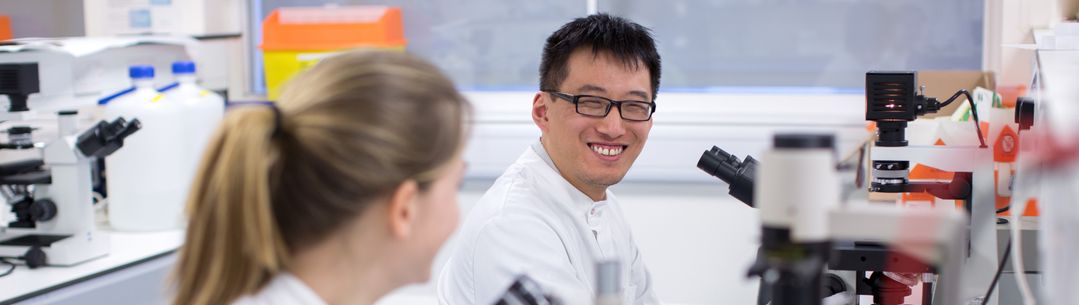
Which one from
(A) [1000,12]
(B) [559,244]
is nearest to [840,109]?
(A) [1000,12]

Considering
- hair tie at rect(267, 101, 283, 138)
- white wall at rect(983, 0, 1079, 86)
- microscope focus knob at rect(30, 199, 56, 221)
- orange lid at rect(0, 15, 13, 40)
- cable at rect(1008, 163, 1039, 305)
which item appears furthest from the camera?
orange lid at rect(0, 15, 13, 40)

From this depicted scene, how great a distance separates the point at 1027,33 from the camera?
8.52 ft

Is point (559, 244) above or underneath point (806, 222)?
underneath

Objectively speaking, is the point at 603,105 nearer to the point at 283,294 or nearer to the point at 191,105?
the point at 283,294

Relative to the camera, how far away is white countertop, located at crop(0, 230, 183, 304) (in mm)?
1913

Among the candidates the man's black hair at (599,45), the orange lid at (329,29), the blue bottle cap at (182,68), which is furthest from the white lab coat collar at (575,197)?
the orange lid at (329,29)

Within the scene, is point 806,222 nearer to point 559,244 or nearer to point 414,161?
point 414,161

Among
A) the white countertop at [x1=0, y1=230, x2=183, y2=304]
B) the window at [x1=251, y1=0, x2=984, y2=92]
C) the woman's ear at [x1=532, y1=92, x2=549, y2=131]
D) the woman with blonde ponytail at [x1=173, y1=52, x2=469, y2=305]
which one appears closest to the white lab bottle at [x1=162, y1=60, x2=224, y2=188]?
the white countertop at [x1=0, y1=230, x2=183, y2=304]

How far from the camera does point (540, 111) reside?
5.84 feet

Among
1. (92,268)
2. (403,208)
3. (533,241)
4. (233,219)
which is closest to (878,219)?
(403,208)

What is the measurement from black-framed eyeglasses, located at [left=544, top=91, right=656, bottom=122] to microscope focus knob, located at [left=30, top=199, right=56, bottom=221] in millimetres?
1148

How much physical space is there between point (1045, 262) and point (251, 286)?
688 mm

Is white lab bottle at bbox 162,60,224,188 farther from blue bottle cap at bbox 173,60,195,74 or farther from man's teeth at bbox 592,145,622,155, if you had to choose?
man's teeth at bbox 592,145,622,155

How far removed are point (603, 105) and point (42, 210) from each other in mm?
1239
